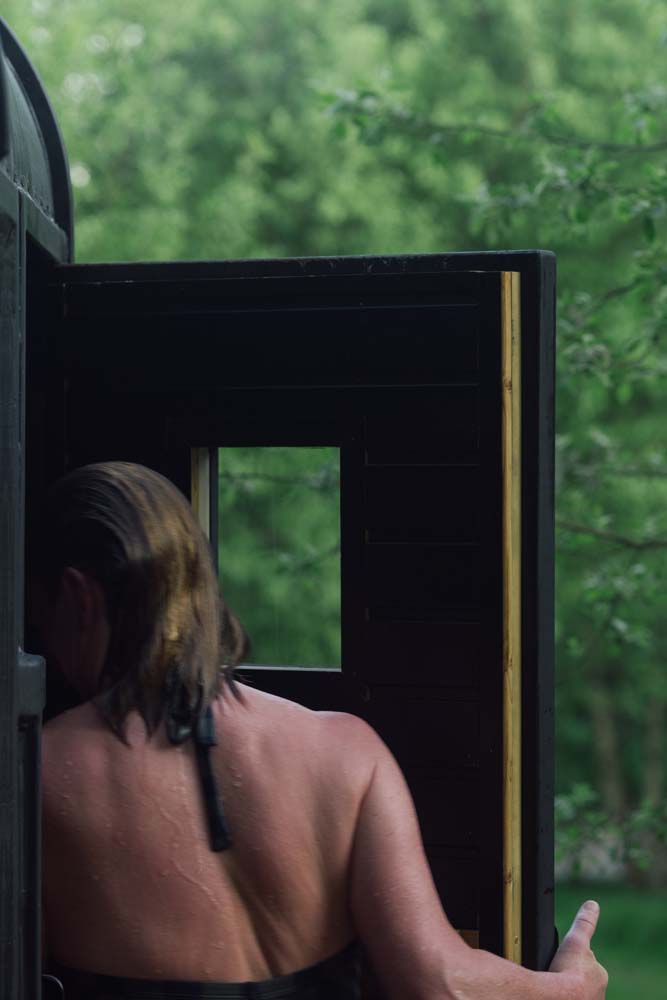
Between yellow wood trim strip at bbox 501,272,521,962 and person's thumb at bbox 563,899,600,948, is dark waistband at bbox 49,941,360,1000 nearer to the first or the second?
yellow wood trim strip at bbox 501,272,521,962

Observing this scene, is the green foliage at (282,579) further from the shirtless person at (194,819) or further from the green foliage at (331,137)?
the shirtless person at (194,819)

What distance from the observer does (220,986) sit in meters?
2.18

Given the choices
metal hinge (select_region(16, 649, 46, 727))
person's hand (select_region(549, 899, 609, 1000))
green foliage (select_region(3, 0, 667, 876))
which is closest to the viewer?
metal hinge (select_region(16, 649, 46, 727))

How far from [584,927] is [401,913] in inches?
21.2

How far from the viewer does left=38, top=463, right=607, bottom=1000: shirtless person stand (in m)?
2.19

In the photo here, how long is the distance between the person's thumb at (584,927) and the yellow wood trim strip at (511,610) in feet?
0.41

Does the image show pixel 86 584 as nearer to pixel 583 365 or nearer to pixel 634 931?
pixel 583 365

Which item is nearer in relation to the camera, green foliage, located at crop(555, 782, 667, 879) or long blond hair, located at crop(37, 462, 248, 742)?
long blond hair, located at crop(37, 462, 248, 742)

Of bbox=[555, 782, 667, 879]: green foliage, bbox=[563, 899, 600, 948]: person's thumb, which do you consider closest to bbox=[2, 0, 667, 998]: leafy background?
bbox=[555, 782, 667, 879]: green foliage

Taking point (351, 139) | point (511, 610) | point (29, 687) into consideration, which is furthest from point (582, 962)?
point (351, 139)

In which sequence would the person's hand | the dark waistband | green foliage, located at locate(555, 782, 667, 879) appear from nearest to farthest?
the dark waistband → the person's hand → green foliage, located at locate(555, 782, 667, 879)

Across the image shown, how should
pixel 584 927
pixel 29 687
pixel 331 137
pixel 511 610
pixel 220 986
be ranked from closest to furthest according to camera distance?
pixel 29 687
pixel 220 986
pixel 511 610
pixel 584 927
pixel 331 137

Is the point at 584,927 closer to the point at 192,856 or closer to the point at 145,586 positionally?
the point at 192,856

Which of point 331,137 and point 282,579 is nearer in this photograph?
point 331,137
